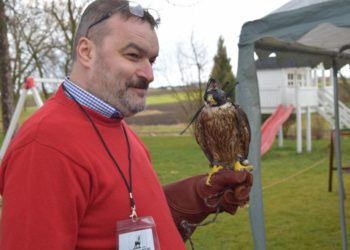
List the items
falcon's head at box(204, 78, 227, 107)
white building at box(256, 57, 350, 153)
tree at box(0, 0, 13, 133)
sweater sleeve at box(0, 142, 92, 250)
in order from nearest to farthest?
sweater sleeve at box(0, 142, 92, 250)
falcon's head at box(204, 78, 227, 107)
tree at box(0, 0, 13, 133)
white building at box(256, 57, 350, 153)

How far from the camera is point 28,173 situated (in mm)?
1056

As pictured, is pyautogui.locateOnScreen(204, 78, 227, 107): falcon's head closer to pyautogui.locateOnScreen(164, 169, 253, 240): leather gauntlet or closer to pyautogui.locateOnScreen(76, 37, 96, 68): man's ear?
pyautogui.locateOnScreen(164, 169, 253, 240): leather gauntlet

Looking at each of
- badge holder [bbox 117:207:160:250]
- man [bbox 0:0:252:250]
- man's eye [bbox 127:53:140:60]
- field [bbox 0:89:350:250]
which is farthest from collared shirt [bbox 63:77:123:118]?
field [bbox 0:89:350:250]

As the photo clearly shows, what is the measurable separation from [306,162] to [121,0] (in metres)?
10.4

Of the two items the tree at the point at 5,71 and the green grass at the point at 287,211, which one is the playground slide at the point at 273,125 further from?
the tree at the point at 5,71

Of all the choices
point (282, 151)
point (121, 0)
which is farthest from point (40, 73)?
point (121, 0)

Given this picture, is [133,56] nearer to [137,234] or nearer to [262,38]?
[137,234]

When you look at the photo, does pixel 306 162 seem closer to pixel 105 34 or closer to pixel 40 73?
pixel 105 34

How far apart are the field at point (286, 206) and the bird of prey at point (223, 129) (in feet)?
4.34

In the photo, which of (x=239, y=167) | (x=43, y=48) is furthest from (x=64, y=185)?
(x=43, y=48)

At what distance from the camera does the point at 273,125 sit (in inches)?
517

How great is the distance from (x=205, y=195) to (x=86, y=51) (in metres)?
0.71

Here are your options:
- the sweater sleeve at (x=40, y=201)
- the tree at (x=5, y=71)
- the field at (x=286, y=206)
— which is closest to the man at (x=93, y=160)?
the sweater sleeve at (x=40, y=201)

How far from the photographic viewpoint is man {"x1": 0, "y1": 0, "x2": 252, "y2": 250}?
1059 millimetres
